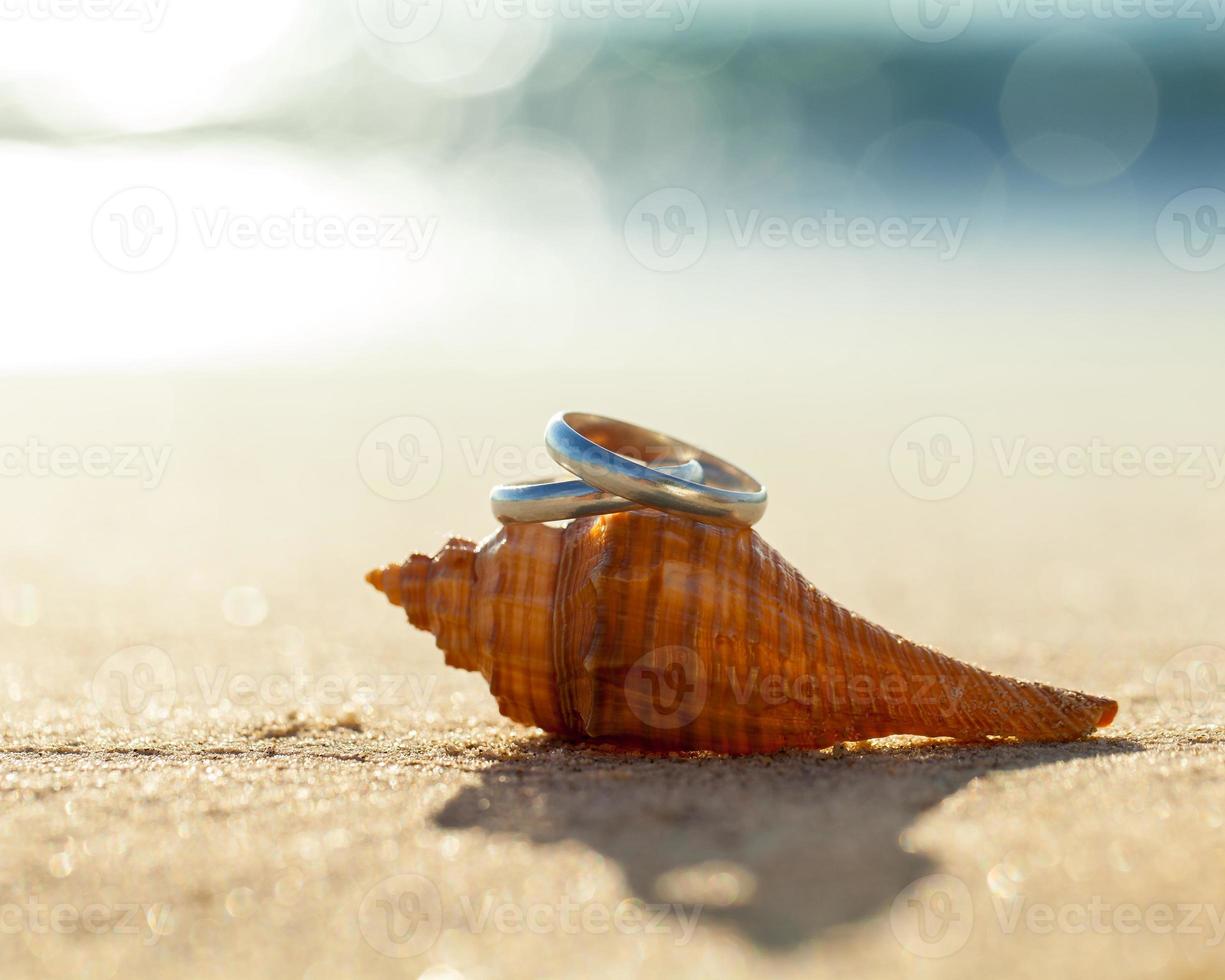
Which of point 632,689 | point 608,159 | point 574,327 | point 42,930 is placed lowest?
point 42,930

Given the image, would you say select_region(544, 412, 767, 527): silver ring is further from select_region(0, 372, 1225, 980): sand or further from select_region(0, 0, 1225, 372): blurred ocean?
select_region(0, 0, 1225, 372): blurred ocean

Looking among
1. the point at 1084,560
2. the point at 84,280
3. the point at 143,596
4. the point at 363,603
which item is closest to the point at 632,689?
the point at 363,603

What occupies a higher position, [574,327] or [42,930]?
[574,327]

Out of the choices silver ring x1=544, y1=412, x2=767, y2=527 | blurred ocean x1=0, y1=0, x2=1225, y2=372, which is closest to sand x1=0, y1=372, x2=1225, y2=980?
silver ring x1=544, y1=412, x2=767, y2=527

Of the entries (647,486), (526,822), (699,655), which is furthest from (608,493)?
(526,822)

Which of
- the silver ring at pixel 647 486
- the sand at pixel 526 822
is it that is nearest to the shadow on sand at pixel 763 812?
the sand at pixel 526 822

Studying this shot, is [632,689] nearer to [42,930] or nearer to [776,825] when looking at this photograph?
[776,825]

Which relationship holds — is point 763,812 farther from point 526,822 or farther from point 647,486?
point 647,486
